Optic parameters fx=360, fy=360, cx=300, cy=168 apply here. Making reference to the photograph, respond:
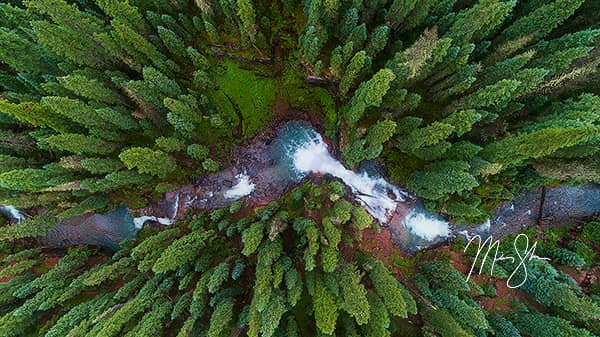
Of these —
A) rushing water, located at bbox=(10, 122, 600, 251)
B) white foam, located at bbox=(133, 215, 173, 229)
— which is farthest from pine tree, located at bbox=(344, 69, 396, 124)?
white foam, located at bbox=(133, 215, 173, 229)

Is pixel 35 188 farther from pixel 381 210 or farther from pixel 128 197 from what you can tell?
→ pixel 381 210

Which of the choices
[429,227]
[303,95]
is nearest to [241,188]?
[303,95]

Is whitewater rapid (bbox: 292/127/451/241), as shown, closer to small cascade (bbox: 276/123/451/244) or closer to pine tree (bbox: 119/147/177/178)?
small cascade (bbox: 276/123/451/244)

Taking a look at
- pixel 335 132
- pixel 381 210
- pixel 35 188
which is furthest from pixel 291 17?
pixel 35 188

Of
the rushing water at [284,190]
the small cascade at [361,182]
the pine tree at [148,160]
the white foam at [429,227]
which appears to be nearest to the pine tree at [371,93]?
the small cascade at [361,182]

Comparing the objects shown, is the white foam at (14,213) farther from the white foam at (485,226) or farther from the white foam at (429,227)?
the white foam at (485,226)

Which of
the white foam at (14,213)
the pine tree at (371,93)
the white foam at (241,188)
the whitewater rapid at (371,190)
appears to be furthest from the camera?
the white foam at (14,213)
